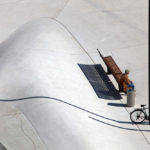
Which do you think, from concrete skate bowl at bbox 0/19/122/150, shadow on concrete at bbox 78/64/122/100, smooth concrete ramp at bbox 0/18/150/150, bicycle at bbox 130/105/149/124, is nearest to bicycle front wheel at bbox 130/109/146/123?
bicycle at bbox 130/105/149/124

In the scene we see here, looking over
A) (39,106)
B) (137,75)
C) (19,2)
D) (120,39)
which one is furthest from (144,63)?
(19,2)

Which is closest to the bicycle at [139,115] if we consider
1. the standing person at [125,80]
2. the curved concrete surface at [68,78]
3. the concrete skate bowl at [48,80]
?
the curved concrete surface at [68,78]

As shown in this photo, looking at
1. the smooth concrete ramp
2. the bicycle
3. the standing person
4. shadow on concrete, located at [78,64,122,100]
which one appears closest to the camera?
the smooth concrete ramp

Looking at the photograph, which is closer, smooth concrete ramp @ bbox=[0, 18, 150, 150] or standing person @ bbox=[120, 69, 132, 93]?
smooth concrete ramp @ bbox=[0, 18, 150, 150]

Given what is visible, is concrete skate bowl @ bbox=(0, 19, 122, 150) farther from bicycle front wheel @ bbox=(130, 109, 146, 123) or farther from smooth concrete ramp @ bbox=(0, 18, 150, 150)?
bicycle front wheel @ bbox=(130, 109, 146, 123)

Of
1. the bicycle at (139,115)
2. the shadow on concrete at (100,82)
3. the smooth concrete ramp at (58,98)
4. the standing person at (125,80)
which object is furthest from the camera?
the shadow on concrete at (100,82)

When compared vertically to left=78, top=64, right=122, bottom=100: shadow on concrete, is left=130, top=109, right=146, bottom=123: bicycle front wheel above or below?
below

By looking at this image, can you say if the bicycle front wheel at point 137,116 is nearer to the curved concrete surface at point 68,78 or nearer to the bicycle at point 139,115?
the bicycle at point 139,115

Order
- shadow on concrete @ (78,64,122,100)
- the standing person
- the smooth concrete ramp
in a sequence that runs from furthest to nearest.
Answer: shadow on concrete @ (78,64,122,100)
the standing person
the smooth concrete ramp
